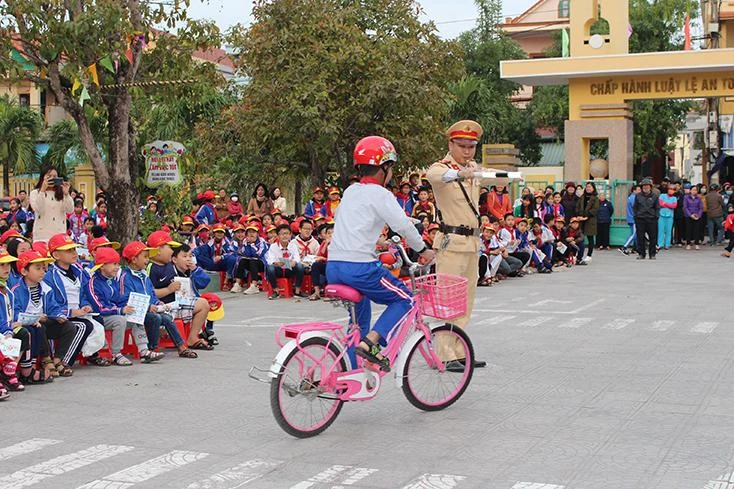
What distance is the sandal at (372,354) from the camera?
753 centimetres

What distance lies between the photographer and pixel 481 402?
8500mm

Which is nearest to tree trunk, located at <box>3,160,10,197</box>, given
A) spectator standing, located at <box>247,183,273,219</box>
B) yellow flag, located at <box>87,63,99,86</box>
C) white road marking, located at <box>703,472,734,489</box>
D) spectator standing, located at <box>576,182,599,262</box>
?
spectator standing, located at <box>247,183,273,219</box>

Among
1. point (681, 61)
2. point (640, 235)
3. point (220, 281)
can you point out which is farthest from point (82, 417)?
point (681, 61)

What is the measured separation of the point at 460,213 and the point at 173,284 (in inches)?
128

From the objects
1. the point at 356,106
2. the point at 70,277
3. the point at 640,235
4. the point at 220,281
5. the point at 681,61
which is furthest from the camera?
the point at 681,61

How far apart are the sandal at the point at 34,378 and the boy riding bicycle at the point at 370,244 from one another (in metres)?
3.32

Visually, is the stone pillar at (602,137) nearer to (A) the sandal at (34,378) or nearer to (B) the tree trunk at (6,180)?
(B) the tree trunk at (6,180)

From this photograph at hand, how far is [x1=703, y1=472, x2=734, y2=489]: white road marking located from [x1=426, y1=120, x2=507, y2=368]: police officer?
3.50 metres

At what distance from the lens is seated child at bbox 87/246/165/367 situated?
10.5 meters

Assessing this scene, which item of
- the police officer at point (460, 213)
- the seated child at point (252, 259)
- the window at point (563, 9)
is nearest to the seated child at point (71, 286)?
the police officer at point (460, 213)

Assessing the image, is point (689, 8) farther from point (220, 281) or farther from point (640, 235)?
point (220, 281)

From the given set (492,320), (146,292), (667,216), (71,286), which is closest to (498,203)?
(667,216)

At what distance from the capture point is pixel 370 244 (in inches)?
302

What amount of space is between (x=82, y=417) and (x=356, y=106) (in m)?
15.3
